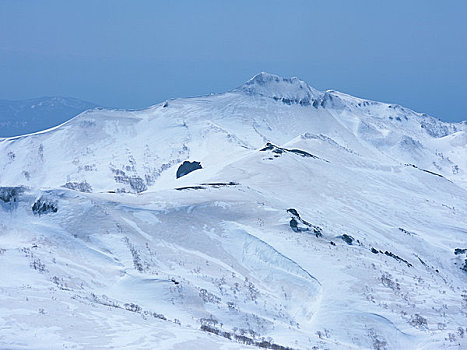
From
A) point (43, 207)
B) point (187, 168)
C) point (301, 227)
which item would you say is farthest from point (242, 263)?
point (187, 168)

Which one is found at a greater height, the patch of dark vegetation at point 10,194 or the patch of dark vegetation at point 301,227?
the patch of dark vegetation at point 301,227

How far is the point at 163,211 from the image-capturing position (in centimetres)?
5319

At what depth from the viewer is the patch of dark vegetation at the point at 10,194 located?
48656 mm

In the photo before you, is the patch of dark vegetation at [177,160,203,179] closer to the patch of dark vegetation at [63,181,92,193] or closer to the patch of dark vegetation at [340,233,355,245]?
the patch of dark vegetation at [63,181,92,193]

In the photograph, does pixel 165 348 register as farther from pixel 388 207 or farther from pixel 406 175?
pixel 406 175

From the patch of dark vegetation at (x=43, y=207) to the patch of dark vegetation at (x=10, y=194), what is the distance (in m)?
2.15

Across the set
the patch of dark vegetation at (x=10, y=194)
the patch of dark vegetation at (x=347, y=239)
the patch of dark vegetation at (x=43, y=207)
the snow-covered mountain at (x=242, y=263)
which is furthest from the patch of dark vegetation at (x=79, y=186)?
the patch of dark vegetation at (x=347, y=239)

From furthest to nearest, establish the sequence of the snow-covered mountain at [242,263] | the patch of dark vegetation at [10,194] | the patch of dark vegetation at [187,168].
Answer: the patch of dark vegetation at [187,168], the patch of dark vegetation at [10,194], the snow-covered mountain at [242,263]

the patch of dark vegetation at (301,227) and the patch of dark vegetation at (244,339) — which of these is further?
the patch of dark vegetation at (301,227)

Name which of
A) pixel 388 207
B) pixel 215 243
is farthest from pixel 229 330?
pixel 388 207

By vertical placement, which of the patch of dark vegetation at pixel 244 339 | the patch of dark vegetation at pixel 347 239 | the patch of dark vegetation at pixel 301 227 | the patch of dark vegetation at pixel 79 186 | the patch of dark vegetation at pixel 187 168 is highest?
the patch of dark vegetation at pixel 187 168

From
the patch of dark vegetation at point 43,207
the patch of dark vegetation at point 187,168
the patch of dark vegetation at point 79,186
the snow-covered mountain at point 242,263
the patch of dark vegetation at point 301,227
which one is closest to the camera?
the snow-covered mountain at point 242,263

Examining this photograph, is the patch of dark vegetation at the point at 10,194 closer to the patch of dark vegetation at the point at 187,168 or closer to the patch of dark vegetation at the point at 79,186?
the patch of dark vegetation at the point at 79,186

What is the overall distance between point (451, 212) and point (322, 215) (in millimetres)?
37061
